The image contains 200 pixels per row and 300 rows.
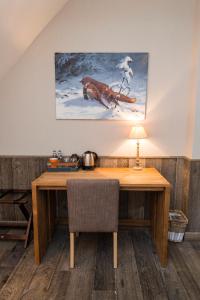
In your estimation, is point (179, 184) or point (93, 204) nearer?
point (93, 204)

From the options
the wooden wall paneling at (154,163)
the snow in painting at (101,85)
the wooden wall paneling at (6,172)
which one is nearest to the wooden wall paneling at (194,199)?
the wooden wall paneling at (154,163)

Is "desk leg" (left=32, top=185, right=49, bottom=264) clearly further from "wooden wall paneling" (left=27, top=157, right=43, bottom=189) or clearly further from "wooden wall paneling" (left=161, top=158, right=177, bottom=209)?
"wooden wall paneling" (left=161, top=158, right=177, bottom=209)

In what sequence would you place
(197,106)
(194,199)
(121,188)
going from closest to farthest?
(121,188), (197,106), (194,199)

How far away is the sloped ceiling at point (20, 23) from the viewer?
1.76 meters

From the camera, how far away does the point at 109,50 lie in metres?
2.31

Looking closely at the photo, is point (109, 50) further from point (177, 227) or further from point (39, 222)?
point (177, 227)

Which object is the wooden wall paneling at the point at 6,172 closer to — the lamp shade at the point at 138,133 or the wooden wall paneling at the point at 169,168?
the lamp shade at the point at 138,133

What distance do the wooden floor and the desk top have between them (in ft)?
2.38

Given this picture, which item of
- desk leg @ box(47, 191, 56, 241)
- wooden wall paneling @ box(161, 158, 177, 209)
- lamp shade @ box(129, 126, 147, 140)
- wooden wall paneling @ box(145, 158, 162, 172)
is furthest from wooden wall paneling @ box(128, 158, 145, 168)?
desk leg @ box(47, 191, 56, 241)

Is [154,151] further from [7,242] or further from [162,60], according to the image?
[7,242]

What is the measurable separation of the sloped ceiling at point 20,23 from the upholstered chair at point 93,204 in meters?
1.43

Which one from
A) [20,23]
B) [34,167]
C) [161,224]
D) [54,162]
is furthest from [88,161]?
[20,23]

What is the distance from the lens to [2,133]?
2.46m

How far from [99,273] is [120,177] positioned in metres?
0.85
